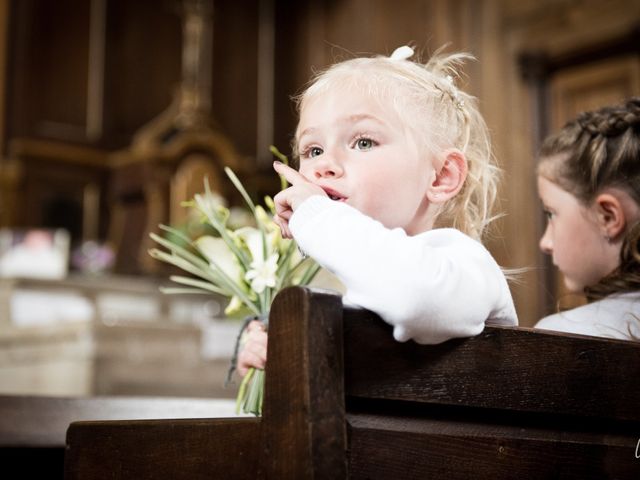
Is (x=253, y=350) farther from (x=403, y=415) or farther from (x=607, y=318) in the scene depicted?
(x=607, y=318)

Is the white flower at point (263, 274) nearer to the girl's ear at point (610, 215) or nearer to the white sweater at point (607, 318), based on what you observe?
the white sweater at point (607, 318)

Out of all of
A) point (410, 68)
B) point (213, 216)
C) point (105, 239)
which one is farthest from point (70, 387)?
point (105, 239)

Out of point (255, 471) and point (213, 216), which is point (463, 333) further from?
point (213, 216)

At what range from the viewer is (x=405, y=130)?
3.70 feet

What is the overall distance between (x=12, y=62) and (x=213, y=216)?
5.70 metres

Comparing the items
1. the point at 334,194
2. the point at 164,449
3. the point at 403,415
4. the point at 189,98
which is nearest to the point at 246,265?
the point at 334,194

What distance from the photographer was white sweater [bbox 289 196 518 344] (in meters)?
0.81

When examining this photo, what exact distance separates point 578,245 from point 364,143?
516 mm

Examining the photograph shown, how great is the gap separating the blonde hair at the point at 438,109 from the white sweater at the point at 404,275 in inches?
11.3

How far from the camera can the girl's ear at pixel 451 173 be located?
46.1 inches

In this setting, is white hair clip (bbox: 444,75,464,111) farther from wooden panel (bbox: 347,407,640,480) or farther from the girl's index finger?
wooden panel (bbox: 347,407,640,480)

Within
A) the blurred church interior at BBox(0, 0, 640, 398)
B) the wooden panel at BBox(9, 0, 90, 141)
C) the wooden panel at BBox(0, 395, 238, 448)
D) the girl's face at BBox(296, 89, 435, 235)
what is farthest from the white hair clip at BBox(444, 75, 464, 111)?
the wooden panel at BBox(9, 0, 90, 141)

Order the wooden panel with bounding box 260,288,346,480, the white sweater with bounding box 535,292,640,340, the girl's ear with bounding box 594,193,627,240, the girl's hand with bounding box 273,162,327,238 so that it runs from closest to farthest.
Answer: the wooden panel with bounding box 260,288,346,480 < the girl's hand with bounding box 273,162,327,238 < the white sweater with bounding box 535,292,640,340 < the girl's ear with bounding box 594,193,627,240

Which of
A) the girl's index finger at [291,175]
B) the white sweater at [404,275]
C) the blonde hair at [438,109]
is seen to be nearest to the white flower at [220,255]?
the blonde hair at [438,109]
